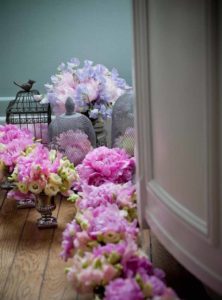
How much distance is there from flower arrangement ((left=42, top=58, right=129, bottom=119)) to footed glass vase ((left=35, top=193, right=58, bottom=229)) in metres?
0.67

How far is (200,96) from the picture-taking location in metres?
1.25

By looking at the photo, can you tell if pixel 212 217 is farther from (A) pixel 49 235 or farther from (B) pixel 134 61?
(A) pixel 49 235

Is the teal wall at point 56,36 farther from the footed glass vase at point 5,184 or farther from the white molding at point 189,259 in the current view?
the white molding at point 189,259

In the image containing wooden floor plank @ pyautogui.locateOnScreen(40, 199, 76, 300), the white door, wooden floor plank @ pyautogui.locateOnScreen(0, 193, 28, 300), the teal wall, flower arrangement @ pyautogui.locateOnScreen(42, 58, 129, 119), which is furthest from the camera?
the teal wall

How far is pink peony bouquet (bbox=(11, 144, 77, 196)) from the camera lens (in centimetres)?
232

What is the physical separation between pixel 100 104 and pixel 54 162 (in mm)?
682

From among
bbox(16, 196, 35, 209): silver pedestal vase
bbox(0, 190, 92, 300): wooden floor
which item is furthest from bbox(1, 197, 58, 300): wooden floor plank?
bbox(16, 196, 35, 209): silver pedestal vase

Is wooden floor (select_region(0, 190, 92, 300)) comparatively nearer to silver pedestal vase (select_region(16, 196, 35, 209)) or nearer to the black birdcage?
silver pedestal vase (select_region(16, 196, 35, 209))

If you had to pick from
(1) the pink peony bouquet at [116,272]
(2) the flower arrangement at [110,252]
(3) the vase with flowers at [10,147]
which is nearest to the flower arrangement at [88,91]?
(3) the vase with flowers at [10,147]

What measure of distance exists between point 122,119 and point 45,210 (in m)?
0.64

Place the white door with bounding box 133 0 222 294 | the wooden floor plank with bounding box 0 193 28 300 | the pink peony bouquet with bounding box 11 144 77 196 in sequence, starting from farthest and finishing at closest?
the pink peony bouquet with bounding box 11 144 77 196
the wooden floor plank with bounding box 0 193 28 300
the white door with bounding box 133 0 222 294

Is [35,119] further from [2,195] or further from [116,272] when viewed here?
[116,272]

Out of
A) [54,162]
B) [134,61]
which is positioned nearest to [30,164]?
[54,162]

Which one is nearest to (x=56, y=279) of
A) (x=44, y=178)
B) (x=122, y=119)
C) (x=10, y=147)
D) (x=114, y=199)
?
(x=114, y=199)
